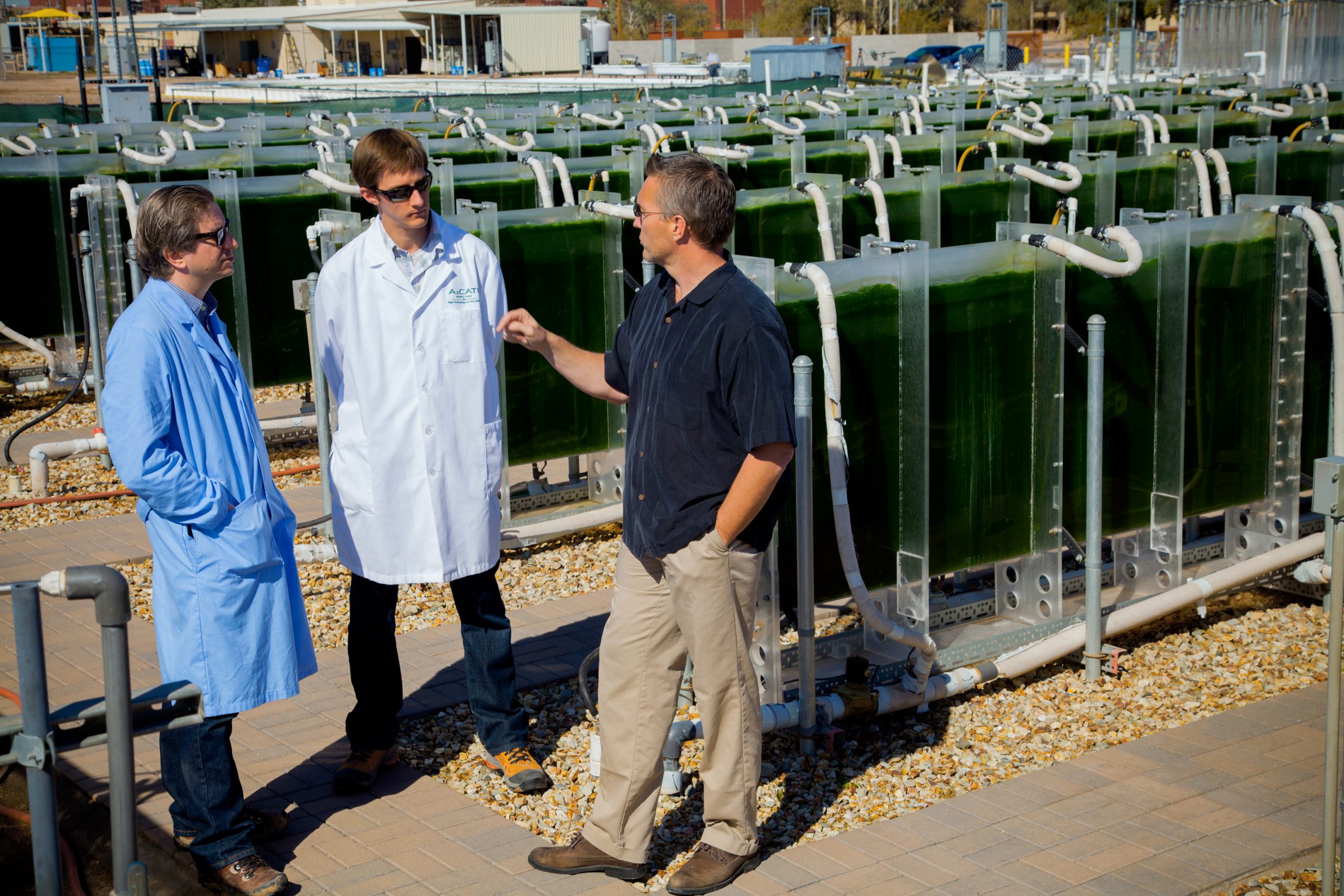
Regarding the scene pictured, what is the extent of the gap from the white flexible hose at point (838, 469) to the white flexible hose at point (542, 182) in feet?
11.4

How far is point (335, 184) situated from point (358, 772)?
4372 mm

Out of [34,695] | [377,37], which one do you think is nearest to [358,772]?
[34,695]

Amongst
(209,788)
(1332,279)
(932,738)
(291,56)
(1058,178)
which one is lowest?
(932,738)

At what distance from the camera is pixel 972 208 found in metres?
8.39

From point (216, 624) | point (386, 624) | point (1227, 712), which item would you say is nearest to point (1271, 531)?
point (1227, 712)

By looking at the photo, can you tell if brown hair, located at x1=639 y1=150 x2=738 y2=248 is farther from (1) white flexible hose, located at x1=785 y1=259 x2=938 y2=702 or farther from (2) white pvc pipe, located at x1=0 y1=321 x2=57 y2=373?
(2) white pvc pipe, located at x1=0 y1=321 x2=57 y2=373

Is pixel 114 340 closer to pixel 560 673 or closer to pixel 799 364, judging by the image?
pixel 799 364

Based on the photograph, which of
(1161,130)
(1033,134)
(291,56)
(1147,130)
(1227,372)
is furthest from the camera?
(291,56)

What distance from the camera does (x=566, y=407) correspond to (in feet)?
24.9

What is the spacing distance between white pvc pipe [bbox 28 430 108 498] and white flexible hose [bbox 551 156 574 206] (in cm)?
320

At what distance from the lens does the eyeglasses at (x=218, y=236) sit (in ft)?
13.3

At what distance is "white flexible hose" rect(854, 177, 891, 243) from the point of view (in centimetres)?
738

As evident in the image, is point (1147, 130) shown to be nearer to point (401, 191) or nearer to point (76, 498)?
point (76, 498)

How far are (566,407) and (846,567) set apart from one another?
2948mm
